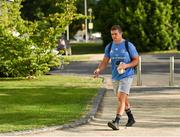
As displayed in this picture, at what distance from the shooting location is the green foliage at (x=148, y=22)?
151 ft

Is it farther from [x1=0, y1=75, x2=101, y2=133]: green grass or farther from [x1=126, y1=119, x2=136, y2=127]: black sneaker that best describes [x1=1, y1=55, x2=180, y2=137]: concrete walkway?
[x1=0, y1=75, x2=101, y2=133]: green grass

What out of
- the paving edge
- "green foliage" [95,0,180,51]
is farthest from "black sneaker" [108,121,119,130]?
"green foliage" [95,0,180,51]

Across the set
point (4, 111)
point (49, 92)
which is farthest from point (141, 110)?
point (49, 92)

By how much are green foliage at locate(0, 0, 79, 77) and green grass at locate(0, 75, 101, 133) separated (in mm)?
558

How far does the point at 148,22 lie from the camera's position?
46.9 metres

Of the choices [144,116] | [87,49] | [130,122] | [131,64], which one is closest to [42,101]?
[144,116]

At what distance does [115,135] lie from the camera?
9.68 m

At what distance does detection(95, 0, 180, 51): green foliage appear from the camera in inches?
1816

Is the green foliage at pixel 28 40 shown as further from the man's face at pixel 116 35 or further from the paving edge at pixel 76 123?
the man's face at pixel 116 35

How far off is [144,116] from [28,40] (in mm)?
9548

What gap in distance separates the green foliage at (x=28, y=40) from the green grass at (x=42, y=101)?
1.83 ft

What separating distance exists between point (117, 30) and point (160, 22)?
120 feet

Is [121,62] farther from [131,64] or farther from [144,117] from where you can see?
[144,117]

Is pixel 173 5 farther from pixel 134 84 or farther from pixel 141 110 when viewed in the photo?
pixel 141 110
